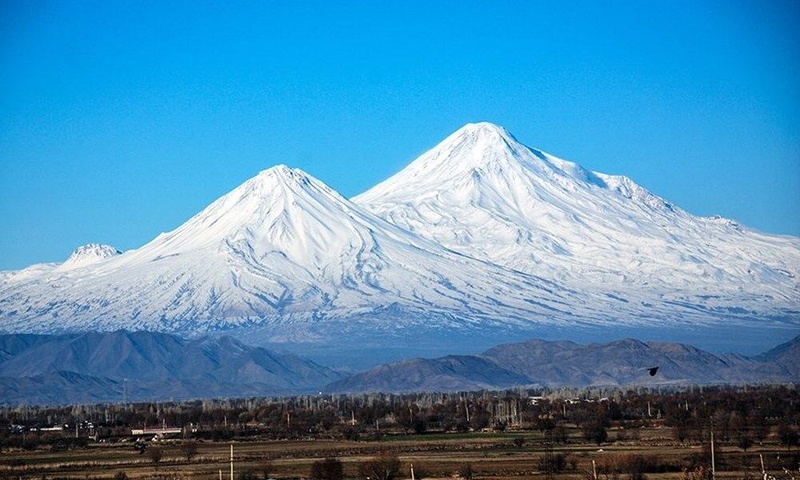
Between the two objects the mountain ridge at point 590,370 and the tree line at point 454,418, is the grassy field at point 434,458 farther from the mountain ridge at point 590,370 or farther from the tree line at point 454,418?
the mountain ridge at point 590,370

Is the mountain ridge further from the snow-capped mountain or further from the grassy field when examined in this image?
the grassy field

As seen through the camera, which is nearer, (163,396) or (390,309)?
(163,396)

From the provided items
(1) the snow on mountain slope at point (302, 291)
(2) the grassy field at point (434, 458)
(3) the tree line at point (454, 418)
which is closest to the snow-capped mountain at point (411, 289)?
(1) the snow on mountain slope at point (302, 291)

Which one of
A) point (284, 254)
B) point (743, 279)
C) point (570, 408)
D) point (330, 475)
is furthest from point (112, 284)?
point (330, 475)

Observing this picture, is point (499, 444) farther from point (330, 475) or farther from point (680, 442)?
point (330, 475)

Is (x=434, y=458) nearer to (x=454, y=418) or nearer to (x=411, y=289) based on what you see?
(x=454, y=418)

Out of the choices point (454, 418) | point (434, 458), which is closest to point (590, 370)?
point (454, 418)
